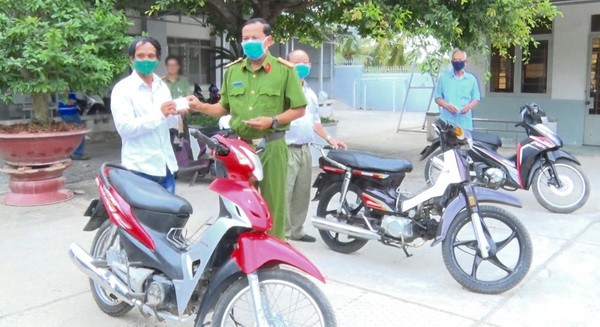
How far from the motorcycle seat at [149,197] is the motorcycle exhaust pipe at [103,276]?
498 millimetres

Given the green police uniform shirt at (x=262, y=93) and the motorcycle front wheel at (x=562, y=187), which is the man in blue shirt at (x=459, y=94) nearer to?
the motorcycle front wheel at (x=562, y=187)

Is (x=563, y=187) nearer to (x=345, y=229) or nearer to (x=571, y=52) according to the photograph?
(x=345, y=229)

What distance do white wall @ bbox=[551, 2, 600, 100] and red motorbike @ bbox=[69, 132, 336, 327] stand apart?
974 cm

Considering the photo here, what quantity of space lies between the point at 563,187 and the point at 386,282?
10.2ft

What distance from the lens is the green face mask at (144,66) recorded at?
157 inches

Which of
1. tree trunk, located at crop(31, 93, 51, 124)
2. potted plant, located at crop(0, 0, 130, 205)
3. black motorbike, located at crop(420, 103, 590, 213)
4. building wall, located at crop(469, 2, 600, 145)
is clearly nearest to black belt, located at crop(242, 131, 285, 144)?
black motorbike, located at crop(420, 103, 590, 213)

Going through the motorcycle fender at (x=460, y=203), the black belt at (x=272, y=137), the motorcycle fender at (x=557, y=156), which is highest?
the black belt at (x=272, y=137)

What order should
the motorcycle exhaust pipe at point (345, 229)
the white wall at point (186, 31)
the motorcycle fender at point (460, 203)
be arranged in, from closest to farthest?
the motorcycle fender at point (460, 203)
the motorcycle exhaust pipe at point (345, 229)
the white wall at point (186, 31)

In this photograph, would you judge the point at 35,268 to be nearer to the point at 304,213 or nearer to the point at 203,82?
the point at 304,213

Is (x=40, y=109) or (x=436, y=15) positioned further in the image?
(x=436, y=15)

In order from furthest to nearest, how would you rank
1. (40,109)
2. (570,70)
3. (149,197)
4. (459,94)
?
(570,70)
(40,109)
(459,94)
(149,197)

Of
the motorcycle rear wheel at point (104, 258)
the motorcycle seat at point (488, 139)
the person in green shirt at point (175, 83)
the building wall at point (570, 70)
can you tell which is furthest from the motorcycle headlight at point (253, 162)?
the building wall at point (570, 70)

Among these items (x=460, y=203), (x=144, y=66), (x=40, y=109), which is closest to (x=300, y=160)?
(x=460, y=203)

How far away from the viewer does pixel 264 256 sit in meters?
2.90
